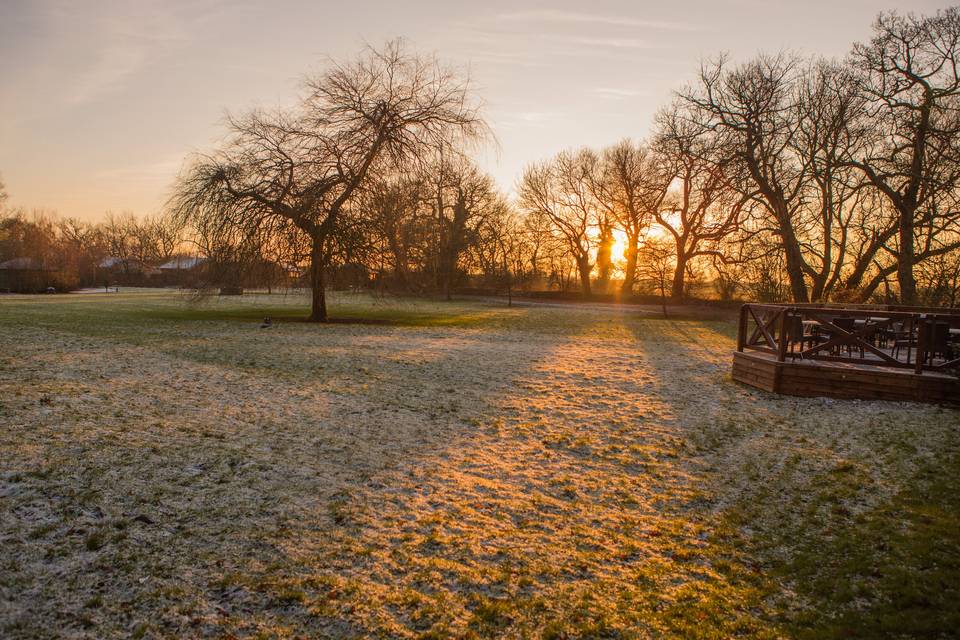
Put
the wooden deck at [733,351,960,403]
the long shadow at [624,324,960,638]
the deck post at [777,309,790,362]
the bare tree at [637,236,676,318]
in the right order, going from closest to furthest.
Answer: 1. the long shadow at [624,324,960,638]
2. the wooden deck at [733,351,960,403]
3. the deck post at [777,309,790,362]
4. the bare tree at [637,236,676,318]

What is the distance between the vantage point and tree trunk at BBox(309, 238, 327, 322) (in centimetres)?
2064

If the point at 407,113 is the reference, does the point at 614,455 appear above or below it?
below

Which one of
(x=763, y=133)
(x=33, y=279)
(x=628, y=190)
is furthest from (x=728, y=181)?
(x=33, y=279)

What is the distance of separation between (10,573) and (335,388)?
652cm

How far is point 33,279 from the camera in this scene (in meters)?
49.5

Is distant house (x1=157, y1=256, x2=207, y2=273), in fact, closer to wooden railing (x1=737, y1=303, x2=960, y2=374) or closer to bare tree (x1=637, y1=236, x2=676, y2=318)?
bare tree (x1=637, y1=236, x2=676, y2=318)

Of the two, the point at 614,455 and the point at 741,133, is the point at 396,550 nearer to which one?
the point at 614,455

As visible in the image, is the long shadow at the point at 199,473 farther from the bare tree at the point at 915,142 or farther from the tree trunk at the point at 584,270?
the tree trunk at the point at 584,270

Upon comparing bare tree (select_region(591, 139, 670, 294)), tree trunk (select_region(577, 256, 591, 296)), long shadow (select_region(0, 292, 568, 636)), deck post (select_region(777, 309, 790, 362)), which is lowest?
long shadow (select_region(0, 292, 568, 636))

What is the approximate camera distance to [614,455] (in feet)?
22.5

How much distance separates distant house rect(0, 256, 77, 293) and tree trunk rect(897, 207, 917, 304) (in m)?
62.9

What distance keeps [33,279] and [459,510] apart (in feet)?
199

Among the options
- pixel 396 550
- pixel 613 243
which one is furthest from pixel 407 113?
pixel 613 243

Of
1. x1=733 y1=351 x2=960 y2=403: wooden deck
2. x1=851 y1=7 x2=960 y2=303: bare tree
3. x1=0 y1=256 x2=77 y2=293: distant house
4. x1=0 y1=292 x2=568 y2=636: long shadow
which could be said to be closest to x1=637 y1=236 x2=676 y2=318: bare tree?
x1=851 y1=7 x2=960 y2=303: bare tree
